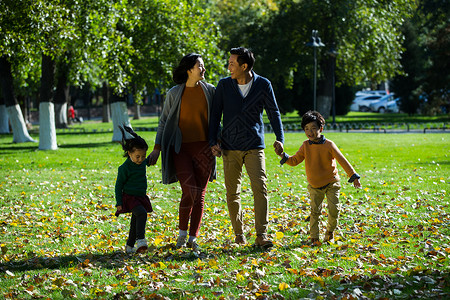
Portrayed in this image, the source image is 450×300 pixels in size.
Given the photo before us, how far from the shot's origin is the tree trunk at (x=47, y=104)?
2048cm

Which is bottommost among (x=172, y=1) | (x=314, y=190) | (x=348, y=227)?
(x=348, y=227)

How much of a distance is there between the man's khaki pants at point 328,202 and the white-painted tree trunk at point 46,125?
51.2 ft

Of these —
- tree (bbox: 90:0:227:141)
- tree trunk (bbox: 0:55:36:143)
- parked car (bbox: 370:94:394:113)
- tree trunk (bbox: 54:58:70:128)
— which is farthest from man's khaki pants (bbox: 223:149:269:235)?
parked car (bbox: 370:94:394:113)

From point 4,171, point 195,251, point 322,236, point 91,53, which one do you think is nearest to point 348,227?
point 322,236

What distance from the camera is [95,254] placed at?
6.55 meters

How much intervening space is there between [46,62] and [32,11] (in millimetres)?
3528

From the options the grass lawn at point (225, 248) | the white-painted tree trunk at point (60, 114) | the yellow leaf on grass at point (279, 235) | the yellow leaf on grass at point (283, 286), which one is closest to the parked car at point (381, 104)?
the white-painted tree trunk at point (60, 114)

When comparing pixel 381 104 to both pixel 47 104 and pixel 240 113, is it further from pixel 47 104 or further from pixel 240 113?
pixel 240 113

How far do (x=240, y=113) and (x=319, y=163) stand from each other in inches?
39.4

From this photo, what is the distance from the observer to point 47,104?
20672 millimetres

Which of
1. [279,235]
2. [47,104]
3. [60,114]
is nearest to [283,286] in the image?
[279,235]

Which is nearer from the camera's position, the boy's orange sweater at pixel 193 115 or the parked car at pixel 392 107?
the boy's orange sweater at pixel 193 115

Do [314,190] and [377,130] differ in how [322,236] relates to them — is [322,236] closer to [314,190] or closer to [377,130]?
[314,190]

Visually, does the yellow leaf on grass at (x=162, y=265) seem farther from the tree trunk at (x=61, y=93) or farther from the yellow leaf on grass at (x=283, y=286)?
the tree trunk at (x=61, y=93)
